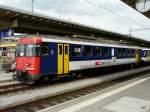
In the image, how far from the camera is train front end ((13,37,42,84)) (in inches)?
558

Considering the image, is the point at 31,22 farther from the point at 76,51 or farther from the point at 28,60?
the point at 28,60

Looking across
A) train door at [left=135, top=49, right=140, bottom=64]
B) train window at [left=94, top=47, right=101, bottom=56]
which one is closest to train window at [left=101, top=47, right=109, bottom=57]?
train window at [left=94, top=47, right=101, bottom=56]

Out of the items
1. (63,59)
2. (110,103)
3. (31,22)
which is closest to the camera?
(110,103)

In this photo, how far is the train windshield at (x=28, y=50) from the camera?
14.2 metres

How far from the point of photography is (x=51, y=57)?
14.9m

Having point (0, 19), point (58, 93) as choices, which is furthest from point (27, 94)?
point (0, 19)

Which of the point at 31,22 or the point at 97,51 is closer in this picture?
the point at 97,51

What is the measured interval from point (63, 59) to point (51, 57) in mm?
1085

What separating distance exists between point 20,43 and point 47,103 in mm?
6614

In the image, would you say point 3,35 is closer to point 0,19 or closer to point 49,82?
point 0,19

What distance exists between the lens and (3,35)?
81.5ft

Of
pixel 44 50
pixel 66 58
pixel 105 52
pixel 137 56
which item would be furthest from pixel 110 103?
pixel 137 56

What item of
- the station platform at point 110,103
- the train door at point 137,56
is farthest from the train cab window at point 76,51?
the train door at point 137,56

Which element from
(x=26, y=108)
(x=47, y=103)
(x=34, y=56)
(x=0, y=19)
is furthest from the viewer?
(x=0, y=19)
